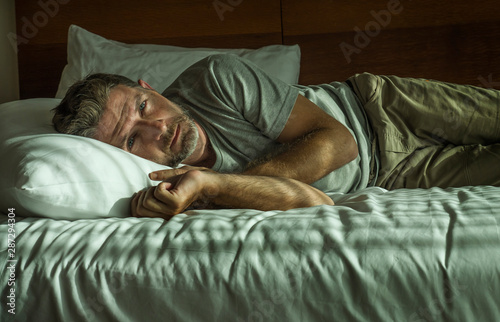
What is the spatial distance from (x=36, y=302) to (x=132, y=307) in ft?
0.46

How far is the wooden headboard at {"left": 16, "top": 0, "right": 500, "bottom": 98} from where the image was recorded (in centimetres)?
185

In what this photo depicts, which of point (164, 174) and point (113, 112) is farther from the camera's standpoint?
point (113, 112)

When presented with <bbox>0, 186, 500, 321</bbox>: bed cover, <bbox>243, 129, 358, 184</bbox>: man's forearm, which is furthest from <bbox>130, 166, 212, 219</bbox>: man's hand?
<bbox>243, 129, 358, 184</bbox>: man's forearm

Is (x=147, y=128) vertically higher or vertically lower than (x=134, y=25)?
lower

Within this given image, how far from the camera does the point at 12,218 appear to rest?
2.71ft

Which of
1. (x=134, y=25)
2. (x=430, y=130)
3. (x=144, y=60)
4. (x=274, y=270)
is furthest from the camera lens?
(x=134, y=25)

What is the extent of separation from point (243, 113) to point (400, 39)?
94cm

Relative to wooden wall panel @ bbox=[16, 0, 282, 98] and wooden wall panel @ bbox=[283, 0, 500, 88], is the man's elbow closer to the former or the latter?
wooden wall panel @ bbox=[283, 0, 500, 88]

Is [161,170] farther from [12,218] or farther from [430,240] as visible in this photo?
[430,240]

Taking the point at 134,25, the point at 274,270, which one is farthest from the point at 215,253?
the point at 134,25

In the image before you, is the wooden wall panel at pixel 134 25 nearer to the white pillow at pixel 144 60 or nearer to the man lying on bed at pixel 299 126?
the white pillow at pixel 144 60

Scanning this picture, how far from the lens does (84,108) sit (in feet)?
3.79

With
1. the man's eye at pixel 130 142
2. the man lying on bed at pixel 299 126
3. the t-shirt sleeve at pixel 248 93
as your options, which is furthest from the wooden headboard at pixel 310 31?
the man's eye at pixel 130 142

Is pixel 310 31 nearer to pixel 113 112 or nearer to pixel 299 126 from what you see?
pixel 299 126
